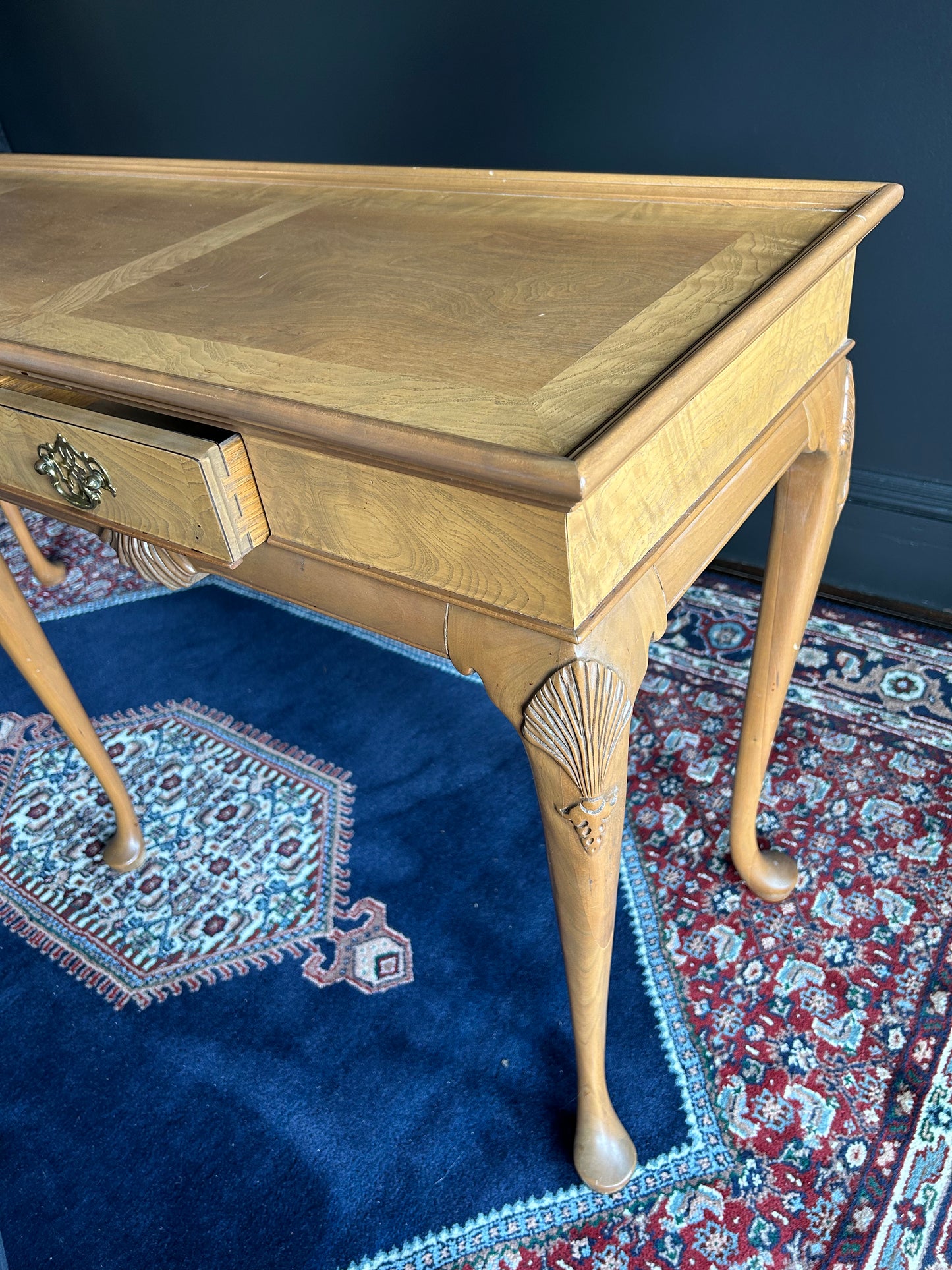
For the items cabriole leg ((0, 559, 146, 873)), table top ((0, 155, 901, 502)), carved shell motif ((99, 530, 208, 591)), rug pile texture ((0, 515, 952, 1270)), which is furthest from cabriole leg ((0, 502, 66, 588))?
carved shell motif ((99, 530, 208, 591))

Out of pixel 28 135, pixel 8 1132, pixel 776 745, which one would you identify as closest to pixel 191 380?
pixel 8 1132

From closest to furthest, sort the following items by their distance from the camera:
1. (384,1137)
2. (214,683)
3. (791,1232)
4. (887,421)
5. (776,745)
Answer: (791,1232), (384,1137), (776,745), (887,421), (214,683)

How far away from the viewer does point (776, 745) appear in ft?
4.85

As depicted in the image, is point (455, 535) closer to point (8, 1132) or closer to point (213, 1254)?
point (213, 1254)

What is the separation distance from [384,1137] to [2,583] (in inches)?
31.0

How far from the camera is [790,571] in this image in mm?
1031

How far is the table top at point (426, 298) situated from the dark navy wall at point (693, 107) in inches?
24.1

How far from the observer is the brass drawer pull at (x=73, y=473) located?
2.66 ft

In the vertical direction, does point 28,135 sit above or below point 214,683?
above

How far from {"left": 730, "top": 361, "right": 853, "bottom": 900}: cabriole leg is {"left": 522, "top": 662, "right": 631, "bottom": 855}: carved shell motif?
1.27ft

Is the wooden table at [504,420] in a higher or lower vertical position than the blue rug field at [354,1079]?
higher

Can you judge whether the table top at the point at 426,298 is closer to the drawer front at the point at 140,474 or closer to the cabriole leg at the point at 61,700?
the drawer front at the point at 140,474

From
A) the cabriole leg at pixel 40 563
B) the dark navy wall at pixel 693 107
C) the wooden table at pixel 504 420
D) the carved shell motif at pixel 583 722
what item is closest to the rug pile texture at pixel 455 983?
the wooden table at pixel 504 420

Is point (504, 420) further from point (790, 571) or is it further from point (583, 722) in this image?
point (790, 571)
